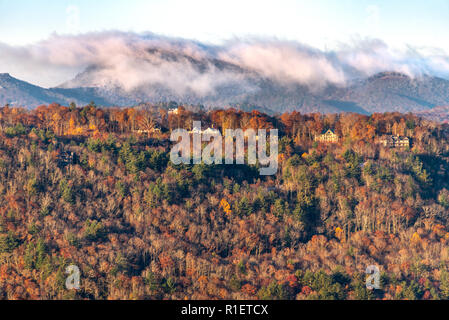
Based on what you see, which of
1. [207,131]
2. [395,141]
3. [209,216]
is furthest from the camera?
[207,131]

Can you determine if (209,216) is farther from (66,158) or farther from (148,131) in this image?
(148,131)

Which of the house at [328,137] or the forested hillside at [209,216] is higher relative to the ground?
the house at [328,137]

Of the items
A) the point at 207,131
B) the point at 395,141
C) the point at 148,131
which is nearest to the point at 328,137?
the point at 395,141

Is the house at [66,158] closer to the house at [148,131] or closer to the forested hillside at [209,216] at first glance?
the forested hillside at [209,216]

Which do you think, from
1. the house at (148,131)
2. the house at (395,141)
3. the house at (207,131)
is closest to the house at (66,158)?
the house at (148,131)

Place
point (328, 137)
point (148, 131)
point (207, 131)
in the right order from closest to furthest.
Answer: point (148, 131) → point (207, 131) → point (328, 137)

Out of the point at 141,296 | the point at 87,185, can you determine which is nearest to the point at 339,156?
the point at 87,185

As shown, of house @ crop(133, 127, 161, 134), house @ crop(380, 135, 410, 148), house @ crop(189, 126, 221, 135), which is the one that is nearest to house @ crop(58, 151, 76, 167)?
house @ crop(133, 127, 161, 134)
